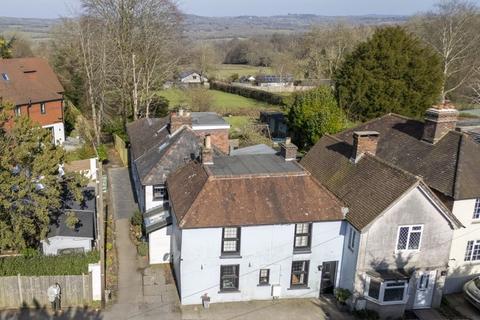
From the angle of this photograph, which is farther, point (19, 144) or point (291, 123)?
point (291, 123)

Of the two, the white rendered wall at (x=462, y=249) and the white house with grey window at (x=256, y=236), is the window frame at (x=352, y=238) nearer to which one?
the white house with grey window at (x=256, y=236)

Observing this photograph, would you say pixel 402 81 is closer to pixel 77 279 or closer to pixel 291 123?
pixel 291 123

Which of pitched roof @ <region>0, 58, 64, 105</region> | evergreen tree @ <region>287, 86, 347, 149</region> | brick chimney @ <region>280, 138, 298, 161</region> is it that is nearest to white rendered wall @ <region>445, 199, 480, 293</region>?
brick chimney @ <region>280, 138, 298, 161</region>

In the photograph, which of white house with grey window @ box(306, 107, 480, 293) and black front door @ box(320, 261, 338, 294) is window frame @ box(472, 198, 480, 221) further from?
black front door @ box(320, 261, 338, 294)

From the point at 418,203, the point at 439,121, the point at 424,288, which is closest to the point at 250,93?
the point at 439,121

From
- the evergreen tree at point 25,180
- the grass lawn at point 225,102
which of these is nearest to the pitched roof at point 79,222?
the evergreen tree at point 25,180

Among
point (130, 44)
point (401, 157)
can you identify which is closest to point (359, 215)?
point (401, 157)
